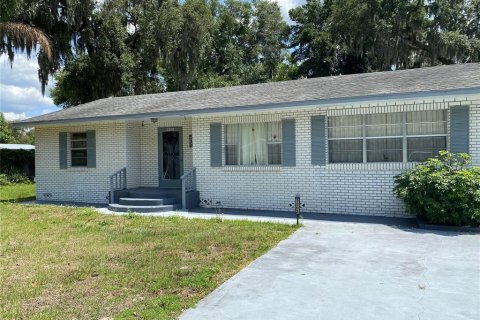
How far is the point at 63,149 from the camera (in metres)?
14.7

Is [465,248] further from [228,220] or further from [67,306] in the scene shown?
[67,306]

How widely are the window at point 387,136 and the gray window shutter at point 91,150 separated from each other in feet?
27.2

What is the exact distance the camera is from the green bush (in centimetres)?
802

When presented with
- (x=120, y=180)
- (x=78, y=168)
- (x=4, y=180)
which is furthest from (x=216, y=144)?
(x=4, y=180)

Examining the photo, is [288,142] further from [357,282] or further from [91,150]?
[91,150]

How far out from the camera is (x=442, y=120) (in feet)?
31.1

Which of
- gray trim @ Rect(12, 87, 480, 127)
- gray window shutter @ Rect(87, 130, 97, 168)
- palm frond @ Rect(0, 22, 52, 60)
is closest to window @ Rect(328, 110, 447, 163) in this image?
gray trim @ Rect(12, 87, 480, 127)

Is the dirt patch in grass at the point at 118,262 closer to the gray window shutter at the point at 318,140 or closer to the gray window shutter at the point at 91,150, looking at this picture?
the gray window shutter at the point at 318,140

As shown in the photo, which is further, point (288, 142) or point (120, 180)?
point (120, 180)

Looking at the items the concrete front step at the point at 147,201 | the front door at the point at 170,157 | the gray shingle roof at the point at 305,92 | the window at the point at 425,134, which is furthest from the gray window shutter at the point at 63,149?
the window at the point at 425,134

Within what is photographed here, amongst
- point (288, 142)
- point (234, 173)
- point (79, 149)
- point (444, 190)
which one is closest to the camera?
point (444, 190)

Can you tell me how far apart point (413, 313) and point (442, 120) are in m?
6.47

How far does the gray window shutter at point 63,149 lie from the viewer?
14688 mm

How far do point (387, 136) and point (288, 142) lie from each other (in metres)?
2.53
